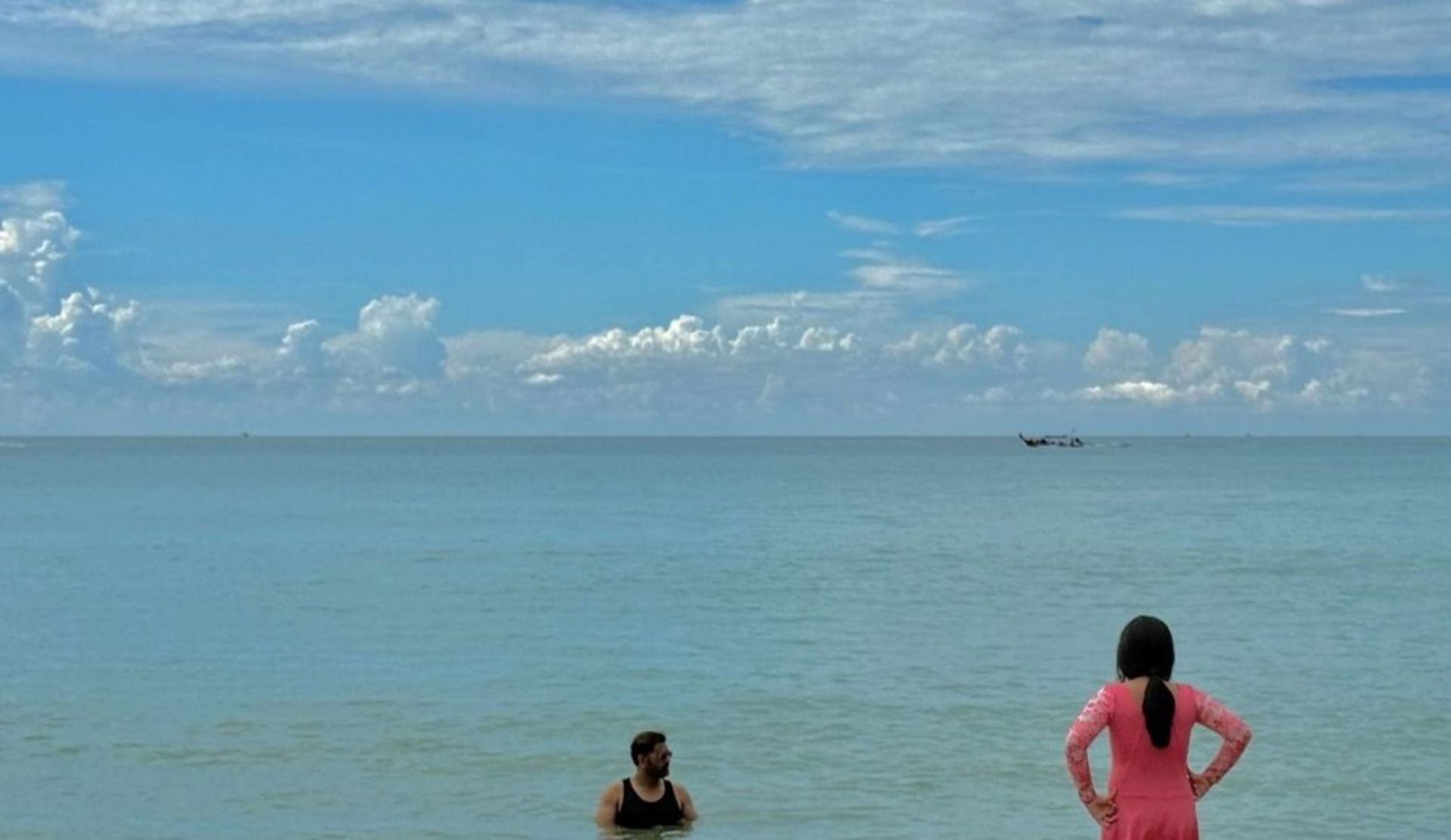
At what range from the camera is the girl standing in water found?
888 centimetres

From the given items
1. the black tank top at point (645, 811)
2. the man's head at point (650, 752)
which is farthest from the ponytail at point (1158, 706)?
the black tank top at point (645, 811)

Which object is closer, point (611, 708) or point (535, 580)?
point (611, 708)

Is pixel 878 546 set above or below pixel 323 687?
below

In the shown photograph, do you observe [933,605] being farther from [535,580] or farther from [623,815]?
[623,815]

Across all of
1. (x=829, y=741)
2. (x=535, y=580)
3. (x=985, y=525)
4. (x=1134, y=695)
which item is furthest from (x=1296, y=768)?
(x=985, y=525)

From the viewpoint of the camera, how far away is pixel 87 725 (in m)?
26.1

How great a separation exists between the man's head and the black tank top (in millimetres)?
658

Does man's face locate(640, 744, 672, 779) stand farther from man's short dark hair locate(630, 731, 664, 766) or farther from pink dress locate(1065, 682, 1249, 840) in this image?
pink dress locate(1065, 682, 1249, 840)

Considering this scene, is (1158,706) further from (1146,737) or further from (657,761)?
(657,761)

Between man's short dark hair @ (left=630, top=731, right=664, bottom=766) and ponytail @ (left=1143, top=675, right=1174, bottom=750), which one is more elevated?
ponytail @ (left=1143, top=675, right=1174, bottom=750)

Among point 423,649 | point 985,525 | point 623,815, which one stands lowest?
point 985,525

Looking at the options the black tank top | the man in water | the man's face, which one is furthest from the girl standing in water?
the black tank top

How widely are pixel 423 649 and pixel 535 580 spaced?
1726 centimetres

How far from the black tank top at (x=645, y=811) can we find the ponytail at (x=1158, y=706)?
29.1 ft
